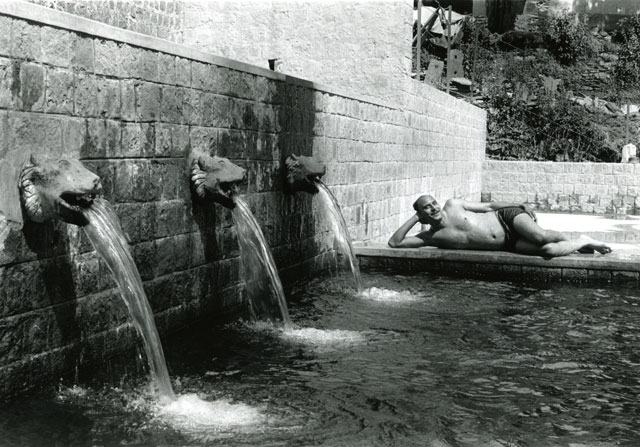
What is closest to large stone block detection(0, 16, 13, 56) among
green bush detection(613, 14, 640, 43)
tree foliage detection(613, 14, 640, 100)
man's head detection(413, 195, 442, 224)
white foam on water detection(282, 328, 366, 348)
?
white foam on water detection(282, 328, 366, 348)

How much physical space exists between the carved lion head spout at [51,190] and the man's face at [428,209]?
4.88m

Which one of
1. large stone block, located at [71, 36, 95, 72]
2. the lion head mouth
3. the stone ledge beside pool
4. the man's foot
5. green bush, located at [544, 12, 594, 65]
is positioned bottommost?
the stone ledge beside pool

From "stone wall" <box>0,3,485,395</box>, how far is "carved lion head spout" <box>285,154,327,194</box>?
0.41ft

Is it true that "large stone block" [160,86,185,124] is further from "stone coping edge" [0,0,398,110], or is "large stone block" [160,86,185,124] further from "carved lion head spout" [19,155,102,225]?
"carved lion head spout" [19,155,102,225]

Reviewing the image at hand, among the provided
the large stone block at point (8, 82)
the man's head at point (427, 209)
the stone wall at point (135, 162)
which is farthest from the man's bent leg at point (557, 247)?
the large stone block at point (8, 82)

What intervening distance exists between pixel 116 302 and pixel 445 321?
2.69 m

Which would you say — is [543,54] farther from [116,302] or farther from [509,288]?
[116,302]

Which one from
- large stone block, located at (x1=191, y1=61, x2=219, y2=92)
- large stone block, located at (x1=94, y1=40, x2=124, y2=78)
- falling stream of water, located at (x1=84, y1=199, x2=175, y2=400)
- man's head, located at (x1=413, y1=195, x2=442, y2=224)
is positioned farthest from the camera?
man's head, located at (x1=413, y1=195, x2=442, y2=224)

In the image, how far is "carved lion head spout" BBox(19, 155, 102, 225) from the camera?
4.02 m

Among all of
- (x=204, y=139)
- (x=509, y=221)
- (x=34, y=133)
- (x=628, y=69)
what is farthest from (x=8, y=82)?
(x=628, y=69)

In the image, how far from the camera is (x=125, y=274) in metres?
4.55

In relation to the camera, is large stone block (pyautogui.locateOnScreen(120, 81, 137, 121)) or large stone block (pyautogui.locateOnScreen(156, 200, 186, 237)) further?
large stone block (pyautogui.locateOnScreen(156, 200, 186, 237))

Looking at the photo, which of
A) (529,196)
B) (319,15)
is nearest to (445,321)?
(319,15)

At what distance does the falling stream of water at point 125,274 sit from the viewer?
429 cm
